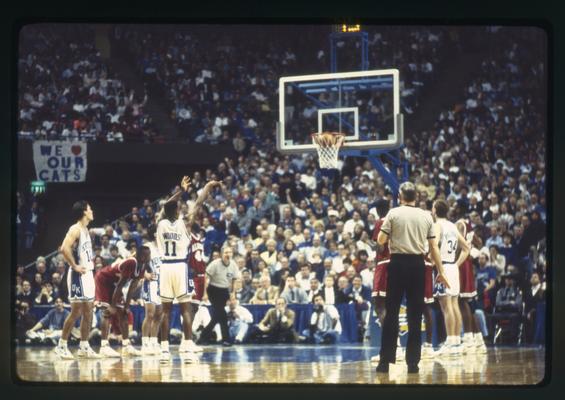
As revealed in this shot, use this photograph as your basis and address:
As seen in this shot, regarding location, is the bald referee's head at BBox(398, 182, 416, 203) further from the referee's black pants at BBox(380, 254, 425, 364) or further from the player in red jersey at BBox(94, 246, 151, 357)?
the player in red jersey at BBox(94, 246, 151, 357)

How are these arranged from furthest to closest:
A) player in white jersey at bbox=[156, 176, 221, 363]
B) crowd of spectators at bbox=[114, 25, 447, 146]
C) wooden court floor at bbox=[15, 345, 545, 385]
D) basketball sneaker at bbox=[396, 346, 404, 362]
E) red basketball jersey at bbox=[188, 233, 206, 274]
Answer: red basketball jersey at bbox=[188, 233, 206, 274] < player in white jersey at bbox=[156, 176, 221, 363] < basketball sneaker at bbox=[396, 346, 404, 362] < crowd of spectators at bbox=[114, 25, 447, 146] < wooden court floor at bbox=[15, 345, 545, 385]

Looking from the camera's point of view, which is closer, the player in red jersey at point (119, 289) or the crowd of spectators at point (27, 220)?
the crowd of spectators at point (27, 220)

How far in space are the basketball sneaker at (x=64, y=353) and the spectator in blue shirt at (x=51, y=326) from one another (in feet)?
0.12

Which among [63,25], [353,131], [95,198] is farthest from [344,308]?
[63,25]

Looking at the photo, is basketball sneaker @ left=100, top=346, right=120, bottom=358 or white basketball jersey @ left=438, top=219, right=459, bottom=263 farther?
white basketball jersey @ left=438, top=219, right=459, bottom=263

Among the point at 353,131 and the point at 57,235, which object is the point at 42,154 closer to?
the point at 57,235

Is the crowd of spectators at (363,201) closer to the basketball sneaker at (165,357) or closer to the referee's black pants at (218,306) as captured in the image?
the referee's black pants at (218,306)

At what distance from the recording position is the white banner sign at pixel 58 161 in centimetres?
545

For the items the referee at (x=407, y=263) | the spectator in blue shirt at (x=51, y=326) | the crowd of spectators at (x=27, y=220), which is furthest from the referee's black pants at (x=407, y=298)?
the crowd of spectators at (x=27, y=220)

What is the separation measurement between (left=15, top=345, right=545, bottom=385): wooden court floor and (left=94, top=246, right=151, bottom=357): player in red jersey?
10 centimetres

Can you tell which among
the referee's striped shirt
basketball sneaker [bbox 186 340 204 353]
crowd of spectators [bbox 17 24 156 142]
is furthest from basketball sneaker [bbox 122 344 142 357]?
the referee's striped shirt

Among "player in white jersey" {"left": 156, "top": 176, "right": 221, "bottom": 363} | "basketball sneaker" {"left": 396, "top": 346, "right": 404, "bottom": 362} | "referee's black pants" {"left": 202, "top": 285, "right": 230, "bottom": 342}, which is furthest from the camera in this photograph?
"referee's black pants" {"left": 202, "top": 285, "right": 230, "bottom": 342}

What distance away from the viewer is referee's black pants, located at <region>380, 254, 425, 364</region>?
5652 mm
